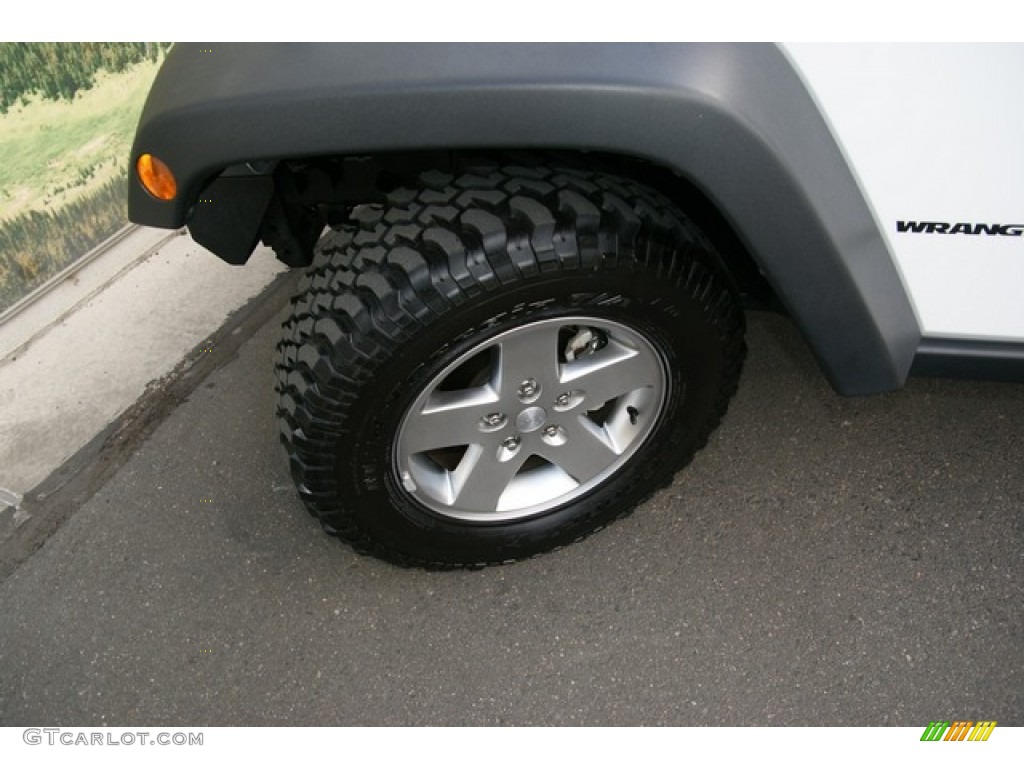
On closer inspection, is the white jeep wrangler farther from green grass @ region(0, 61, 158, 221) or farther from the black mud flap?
green grass @ region(0, 61, 158, 221)

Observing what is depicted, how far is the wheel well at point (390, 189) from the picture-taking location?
151cm

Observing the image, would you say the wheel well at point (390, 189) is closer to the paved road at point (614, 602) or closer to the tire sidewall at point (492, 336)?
the tire sidewall at point (492, 336)

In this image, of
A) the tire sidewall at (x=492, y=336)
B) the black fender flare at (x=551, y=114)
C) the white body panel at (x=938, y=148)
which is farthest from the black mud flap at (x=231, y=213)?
the white body panel at (x=938, y=148)

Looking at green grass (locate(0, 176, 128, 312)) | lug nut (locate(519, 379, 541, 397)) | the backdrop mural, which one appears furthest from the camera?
green grass (locate(0, 176, 128, 312))

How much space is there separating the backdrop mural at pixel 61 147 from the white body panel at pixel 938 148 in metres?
2.24

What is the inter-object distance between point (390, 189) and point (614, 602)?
1.04 metres

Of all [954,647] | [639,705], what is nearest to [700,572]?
[639,705]
